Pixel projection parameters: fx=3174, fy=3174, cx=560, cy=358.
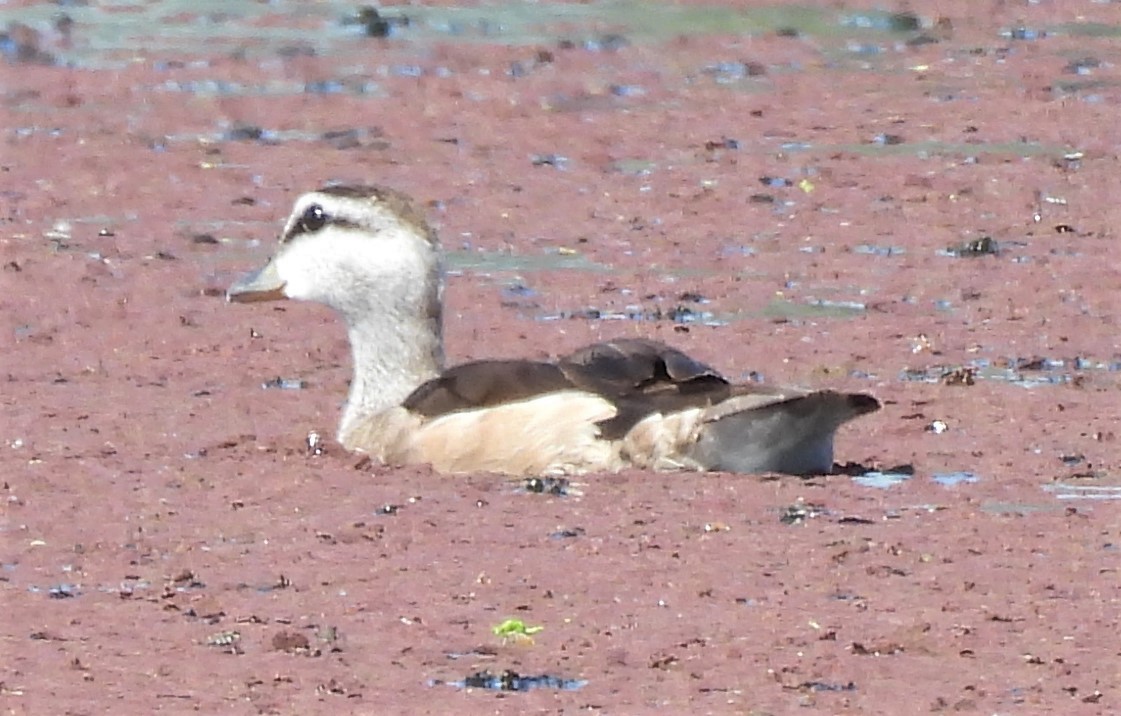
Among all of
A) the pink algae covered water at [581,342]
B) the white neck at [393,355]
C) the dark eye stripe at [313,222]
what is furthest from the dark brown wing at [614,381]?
the dark eye stripe at [313,222]

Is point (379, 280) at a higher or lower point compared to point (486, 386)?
higher

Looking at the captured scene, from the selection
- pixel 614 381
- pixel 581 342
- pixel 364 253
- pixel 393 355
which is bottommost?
pixel 581 342

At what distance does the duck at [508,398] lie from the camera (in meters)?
9.70

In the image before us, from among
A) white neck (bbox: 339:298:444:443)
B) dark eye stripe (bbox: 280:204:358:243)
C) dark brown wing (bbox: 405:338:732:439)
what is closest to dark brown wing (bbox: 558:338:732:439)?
dark brown wing (bbox: 405:338:732:439)

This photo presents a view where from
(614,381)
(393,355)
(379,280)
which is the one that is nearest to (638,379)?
(614,381)

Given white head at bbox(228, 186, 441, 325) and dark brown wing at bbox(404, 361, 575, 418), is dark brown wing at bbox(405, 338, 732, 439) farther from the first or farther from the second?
white head at bbox(228, 186, 441, 325)

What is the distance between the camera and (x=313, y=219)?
11.1m

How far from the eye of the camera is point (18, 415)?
10727 millimetres

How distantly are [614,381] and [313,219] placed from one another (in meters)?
1.67

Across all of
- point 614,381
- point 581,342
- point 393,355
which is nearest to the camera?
point 614,381

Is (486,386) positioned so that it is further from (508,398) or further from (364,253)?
(364,253)

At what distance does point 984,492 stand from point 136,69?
36.4 ft

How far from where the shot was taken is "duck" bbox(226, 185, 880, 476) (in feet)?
31.8

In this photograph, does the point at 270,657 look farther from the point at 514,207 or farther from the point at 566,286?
the point at 514,207
